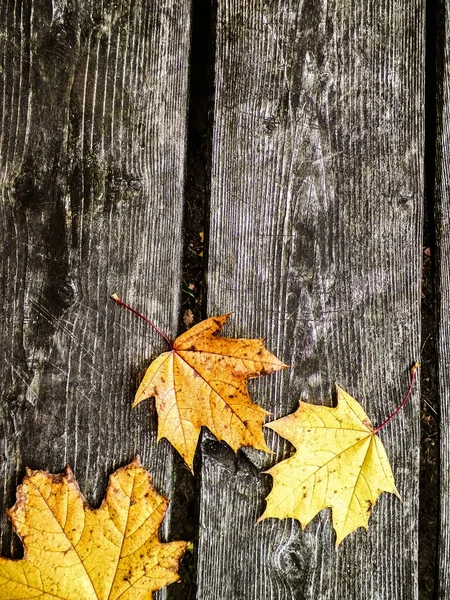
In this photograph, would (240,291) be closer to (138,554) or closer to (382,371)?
(382,371)

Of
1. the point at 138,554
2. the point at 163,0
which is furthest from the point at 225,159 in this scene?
the point at 138,554

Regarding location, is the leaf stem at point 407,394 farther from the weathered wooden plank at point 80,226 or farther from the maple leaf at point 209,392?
the weathered wooden plank at point 80,226

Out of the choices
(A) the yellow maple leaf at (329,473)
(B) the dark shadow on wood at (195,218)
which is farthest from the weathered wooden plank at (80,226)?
(A) the yellow maple leaf at (329,473)

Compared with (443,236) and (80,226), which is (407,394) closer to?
(443,236)

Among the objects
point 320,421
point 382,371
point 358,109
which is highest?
point 358,109

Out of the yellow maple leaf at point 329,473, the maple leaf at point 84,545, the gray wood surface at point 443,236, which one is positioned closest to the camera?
the maple leaf at point 84,545

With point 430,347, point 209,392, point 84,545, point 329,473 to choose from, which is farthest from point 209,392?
point 430,347

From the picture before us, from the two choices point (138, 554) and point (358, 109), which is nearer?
point (138, 554)

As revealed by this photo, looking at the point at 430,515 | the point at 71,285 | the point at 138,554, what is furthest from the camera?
the point at 430,515
